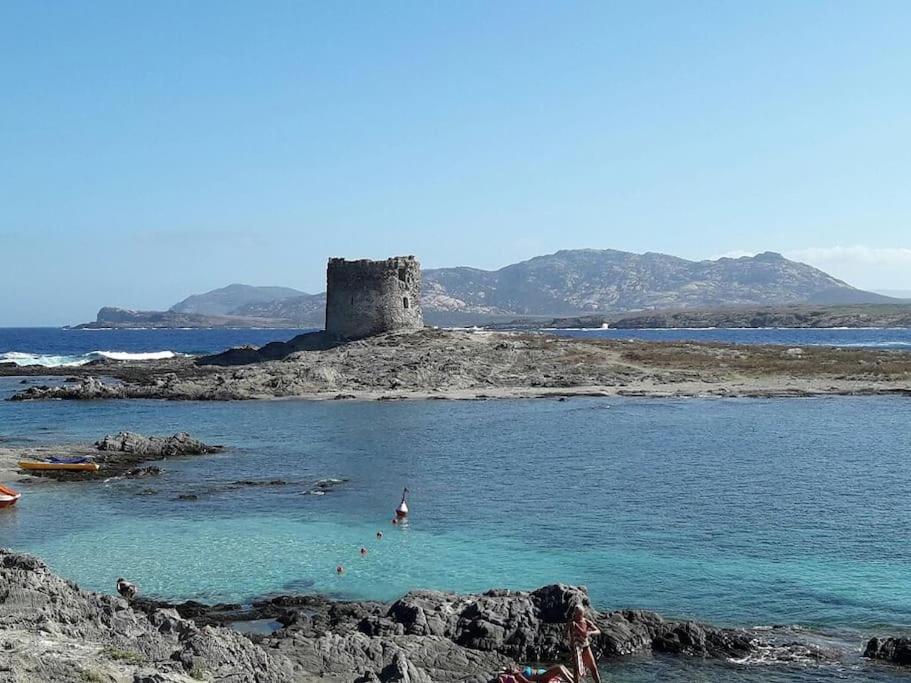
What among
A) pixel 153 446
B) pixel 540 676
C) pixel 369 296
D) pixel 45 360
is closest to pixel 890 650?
pixel 540 676

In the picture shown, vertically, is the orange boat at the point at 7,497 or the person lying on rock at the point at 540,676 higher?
the person lying on rock at the point at 540,676

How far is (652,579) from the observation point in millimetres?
18531

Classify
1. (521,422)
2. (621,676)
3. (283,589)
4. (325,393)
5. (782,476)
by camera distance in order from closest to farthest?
(621,676) < (283,589) < (782,476) < (521,422) < (325,393)

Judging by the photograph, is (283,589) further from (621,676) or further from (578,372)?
(578,372)

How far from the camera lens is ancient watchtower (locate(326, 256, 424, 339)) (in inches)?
2530

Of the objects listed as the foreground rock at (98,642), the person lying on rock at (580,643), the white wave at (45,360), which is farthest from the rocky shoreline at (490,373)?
the person lying on rock at (580,643)

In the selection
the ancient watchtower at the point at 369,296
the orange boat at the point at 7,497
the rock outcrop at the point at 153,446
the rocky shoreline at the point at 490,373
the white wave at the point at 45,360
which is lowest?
→ the orange boat at the point at 7,497

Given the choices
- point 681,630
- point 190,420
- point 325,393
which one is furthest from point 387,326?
point 681,630

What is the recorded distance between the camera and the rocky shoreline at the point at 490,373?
5353cm

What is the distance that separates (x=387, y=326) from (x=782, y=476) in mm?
38663

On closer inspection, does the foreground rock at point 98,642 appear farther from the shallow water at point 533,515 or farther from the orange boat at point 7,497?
the orange boat at point 7,497

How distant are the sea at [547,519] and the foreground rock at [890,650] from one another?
33 cm

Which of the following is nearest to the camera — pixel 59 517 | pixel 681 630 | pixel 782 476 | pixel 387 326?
pixel 681 630

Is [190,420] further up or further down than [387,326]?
further down
